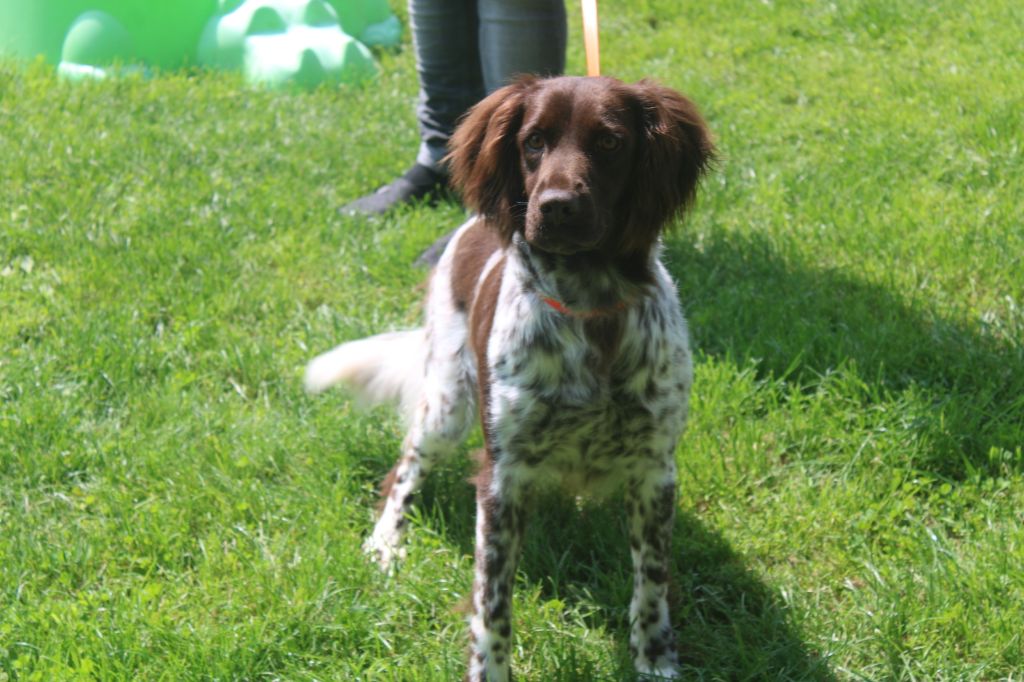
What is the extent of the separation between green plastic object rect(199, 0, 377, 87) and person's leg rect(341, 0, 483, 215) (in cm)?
171

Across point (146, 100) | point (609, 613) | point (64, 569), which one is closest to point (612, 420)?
point (609, 613)

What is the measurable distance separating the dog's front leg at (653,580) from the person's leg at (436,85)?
2.60 meters

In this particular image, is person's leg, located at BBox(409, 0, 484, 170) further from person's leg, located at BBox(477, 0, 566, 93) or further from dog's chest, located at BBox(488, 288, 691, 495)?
dog's chest, located at BBox(488, 288, 691, 495)

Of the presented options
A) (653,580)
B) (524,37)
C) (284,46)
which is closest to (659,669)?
(653,580)

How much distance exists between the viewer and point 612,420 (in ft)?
8.59

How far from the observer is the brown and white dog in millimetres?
2521

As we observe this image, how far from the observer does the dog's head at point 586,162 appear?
243cm

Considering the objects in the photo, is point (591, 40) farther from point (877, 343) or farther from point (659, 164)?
point (877, 343)

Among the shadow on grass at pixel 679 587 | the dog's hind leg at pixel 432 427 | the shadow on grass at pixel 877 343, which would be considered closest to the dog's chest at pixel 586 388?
the shadow on grass at pixel 679 587

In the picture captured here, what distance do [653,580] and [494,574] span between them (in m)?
0.40

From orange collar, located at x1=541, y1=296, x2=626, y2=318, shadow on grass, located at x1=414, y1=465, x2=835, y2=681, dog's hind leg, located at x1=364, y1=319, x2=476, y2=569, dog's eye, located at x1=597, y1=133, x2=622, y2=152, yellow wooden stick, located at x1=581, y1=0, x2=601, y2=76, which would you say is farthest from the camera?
dog's hind leg, located at x1=364, y1=319, x2=476, y2=569

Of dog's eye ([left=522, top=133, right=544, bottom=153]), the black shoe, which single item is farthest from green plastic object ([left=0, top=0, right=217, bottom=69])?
dog's eye ([left=522, top=133, right=544, bottom=153])

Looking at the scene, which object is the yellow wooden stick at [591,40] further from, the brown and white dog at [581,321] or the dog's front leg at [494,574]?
the dog's front leg at [494,574]

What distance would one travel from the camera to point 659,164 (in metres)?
2.56
